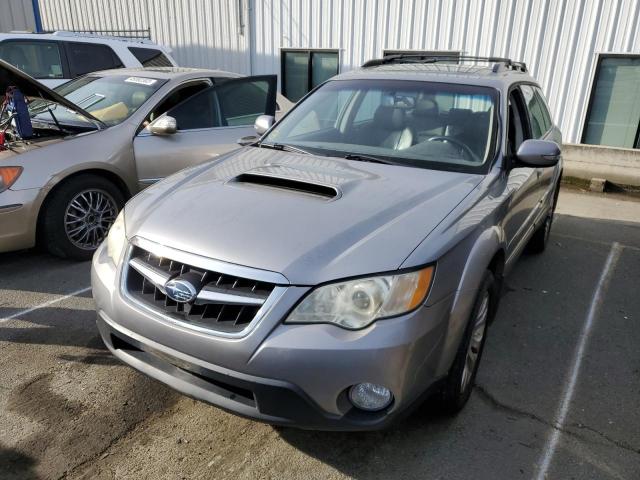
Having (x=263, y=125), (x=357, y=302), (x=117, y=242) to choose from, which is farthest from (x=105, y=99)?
(x=357, y=302)

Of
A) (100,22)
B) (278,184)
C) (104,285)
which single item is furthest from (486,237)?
(100,22)

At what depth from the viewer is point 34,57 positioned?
7387 millimetres

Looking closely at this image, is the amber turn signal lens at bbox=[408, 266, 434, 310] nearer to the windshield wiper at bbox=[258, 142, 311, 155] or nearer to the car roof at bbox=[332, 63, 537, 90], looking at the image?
the windshield wiper at bbox=[258, 142, 311, 155]

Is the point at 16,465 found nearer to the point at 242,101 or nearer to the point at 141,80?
the point at 141,80

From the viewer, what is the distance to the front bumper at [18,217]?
387 cm

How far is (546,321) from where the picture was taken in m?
3.81

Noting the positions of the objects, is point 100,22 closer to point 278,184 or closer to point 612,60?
point 612,60

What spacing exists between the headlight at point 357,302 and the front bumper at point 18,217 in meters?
3.02

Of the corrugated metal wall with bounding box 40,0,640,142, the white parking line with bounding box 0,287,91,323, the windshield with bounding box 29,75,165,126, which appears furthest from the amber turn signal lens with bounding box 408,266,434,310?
the corrugated metal wall with bounding box 40,0,640,142

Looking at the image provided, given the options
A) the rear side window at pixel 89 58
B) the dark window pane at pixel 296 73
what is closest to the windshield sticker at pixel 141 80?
the rear side window at pixel 89 58

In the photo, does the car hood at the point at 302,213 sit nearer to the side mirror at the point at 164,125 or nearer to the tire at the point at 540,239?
the side mirror at the point at 164,125

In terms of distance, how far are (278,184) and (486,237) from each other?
1.11 meters

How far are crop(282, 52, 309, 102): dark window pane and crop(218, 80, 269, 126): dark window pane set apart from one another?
4.56 m

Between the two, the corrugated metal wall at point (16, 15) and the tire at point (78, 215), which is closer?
the tire at point (78, 215)
